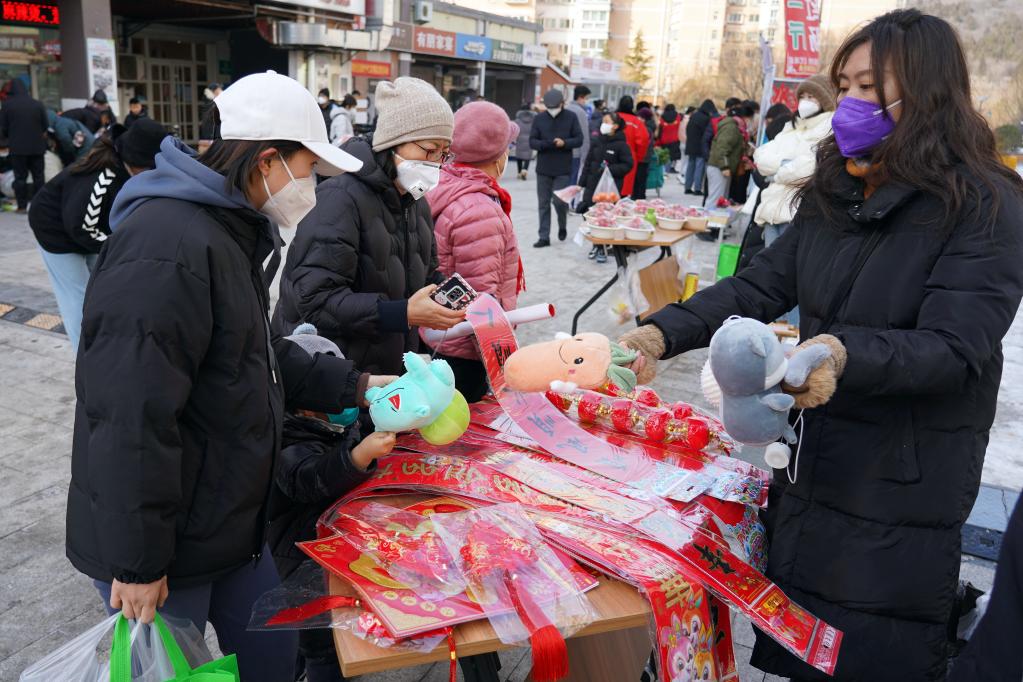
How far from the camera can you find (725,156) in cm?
1063

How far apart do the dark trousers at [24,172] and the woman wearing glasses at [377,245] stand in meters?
9.18

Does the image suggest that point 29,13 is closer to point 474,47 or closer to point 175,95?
point 175,95

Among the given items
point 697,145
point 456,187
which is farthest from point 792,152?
point 697,145

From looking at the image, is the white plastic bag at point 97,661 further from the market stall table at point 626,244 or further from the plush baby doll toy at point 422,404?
the market stall table at point 626,244

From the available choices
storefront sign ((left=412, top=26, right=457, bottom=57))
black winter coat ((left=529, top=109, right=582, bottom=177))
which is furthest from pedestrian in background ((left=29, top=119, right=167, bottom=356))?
storefront sign ((left=412, top=26, right=457, bottom=57))

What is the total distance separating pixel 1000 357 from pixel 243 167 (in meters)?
1.63

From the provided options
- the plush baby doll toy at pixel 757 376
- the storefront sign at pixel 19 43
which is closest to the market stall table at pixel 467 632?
the plush baby doll toy at pixel 757 376

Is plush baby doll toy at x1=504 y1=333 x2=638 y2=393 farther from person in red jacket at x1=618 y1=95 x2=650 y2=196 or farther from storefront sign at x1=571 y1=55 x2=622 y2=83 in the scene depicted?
storefront sign at x1=571 y1=55 x2=622 y2=83

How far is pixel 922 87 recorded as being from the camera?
1.59 meters

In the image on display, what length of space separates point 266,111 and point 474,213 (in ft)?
5.62

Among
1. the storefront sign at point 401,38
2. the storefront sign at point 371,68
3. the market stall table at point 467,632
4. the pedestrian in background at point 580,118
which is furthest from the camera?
the storefront sign at point 401,38

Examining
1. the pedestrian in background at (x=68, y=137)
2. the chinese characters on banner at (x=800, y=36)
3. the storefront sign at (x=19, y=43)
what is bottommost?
the pedestrian in background at (x=68, y=137)

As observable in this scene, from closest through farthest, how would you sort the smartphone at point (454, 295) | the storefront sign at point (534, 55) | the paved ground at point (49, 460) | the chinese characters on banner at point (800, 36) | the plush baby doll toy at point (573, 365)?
the plush baby doll toy at point (573, 365)
the smartphone at point (454, 295)
the paved ground at point (49, 460)
the chinese characters on banner at point (800, 36)
the storefront sign at point (534, 55)

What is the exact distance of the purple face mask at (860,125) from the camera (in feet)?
5.38
